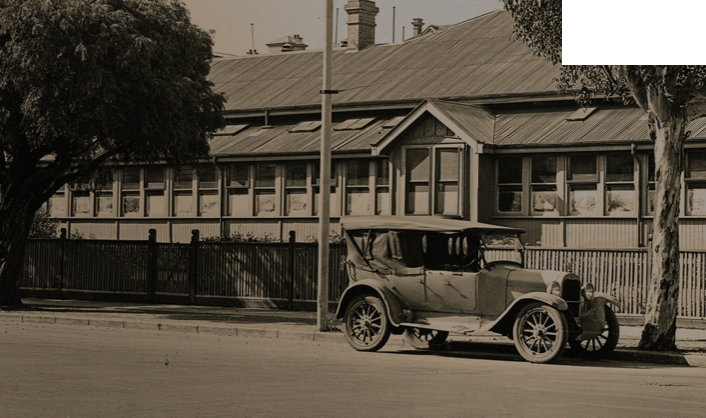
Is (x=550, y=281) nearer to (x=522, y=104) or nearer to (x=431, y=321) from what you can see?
(x=431, y=321)

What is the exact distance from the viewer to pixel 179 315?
21.9 metres

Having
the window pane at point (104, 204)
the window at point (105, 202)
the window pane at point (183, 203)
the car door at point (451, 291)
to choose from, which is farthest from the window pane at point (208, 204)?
the car door at point (451, 291)

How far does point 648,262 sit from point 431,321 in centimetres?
715

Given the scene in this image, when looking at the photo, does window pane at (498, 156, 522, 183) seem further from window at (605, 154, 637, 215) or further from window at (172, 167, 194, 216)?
window at (172, 167, 194, 216)

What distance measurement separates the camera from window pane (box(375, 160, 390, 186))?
30609mm

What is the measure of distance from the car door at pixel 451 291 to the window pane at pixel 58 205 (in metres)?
26.3

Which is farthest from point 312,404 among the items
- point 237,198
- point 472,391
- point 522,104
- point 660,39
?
point 237,198

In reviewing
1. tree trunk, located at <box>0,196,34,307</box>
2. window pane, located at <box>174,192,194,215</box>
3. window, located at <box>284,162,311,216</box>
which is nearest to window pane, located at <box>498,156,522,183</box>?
window, located at <box>284,162,311,216</box>

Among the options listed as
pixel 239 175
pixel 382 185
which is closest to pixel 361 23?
pixel 239 175

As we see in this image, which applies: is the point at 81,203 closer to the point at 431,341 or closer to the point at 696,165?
the point at 696,165

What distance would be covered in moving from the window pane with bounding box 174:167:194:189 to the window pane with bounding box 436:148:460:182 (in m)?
10.2

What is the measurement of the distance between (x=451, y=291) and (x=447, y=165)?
1468 cm

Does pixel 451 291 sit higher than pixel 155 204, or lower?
lower

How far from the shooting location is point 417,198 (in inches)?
1175
